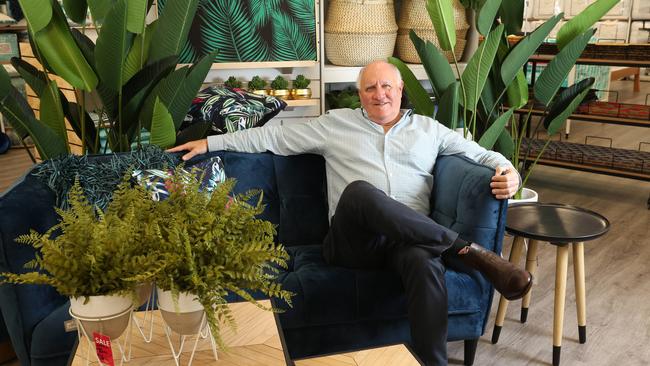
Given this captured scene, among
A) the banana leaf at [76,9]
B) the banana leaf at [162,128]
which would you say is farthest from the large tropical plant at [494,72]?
the banana leaf at [76,9]

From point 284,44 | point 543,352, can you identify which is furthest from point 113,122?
point 543,352

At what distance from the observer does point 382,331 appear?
2068 mm

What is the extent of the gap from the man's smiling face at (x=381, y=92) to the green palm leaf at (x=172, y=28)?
2.40 ft

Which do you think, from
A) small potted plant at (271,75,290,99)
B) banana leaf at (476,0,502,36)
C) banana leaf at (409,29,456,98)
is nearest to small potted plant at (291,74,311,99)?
small potted plant at (271,75,290,99)

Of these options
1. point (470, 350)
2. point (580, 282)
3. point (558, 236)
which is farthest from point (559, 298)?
point (470, 350)

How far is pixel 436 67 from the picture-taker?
9.25 feet

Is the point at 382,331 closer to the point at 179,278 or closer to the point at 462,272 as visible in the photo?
the point at 462,272

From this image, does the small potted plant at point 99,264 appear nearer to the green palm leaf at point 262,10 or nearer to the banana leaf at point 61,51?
the banana leaf at point 61,51

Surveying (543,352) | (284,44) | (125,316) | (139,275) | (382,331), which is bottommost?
(543,352)

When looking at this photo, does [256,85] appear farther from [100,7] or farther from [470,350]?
[470,350]

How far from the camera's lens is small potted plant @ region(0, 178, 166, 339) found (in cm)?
121

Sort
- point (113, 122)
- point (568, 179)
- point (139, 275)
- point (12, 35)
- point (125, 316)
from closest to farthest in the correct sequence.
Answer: point (139, 275), point (125, 316), point (113, 122), point (568, 179), point (12, 35)

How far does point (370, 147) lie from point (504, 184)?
551 millimetres

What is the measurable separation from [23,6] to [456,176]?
155cm
